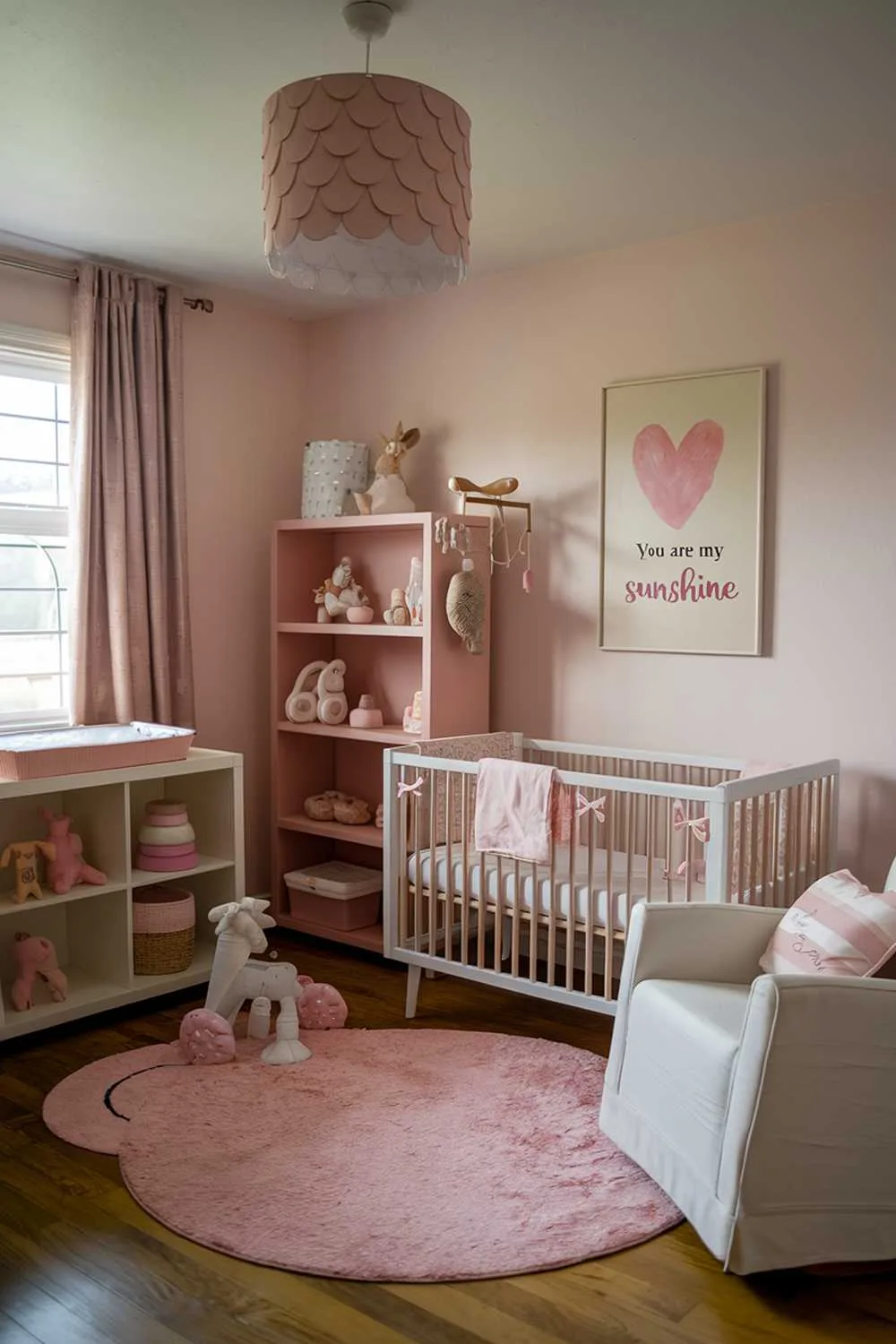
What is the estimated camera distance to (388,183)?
2.04m

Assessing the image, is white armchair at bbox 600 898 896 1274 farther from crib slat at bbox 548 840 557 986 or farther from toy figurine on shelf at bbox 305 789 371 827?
toy figurine on shelf at bbox 305 789 371 827

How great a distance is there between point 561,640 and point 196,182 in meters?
1.71

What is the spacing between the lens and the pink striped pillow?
224 cm

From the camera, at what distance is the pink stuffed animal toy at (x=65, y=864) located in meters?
3.25

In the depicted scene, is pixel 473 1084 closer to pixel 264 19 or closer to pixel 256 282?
pixel 264 19

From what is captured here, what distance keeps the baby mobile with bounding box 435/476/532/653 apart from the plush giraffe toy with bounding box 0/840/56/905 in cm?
140

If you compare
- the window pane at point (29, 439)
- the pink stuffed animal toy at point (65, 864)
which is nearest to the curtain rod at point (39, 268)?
the window pane at point (29, 439)

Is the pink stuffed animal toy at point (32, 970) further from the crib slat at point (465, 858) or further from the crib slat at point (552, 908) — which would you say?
the crib slat at point (552, 908)

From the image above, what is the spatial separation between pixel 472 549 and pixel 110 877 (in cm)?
150

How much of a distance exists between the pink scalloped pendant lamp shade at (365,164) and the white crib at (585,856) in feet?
4.53

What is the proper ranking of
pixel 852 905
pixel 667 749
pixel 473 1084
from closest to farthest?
1. pixel 852 905
2. pixel 473 1084
3. pixel 667 749

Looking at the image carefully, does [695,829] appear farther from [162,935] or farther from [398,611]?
[162,935]

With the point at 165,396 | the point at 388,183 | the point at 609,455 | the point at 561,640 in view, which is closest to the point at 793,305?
the point at 609,455

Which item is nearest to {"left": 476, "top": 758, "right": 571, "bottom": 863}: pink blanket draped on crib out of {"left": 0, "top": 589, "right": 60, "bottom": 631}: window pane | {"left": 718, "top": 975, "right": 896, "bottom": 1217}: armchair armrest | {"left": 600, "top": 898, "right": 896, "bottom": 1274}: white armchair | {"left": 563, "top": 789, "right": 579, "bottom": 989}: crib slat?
{"left": 563, "top": 789, "right": 579, "bottom": 989}: crib slat
